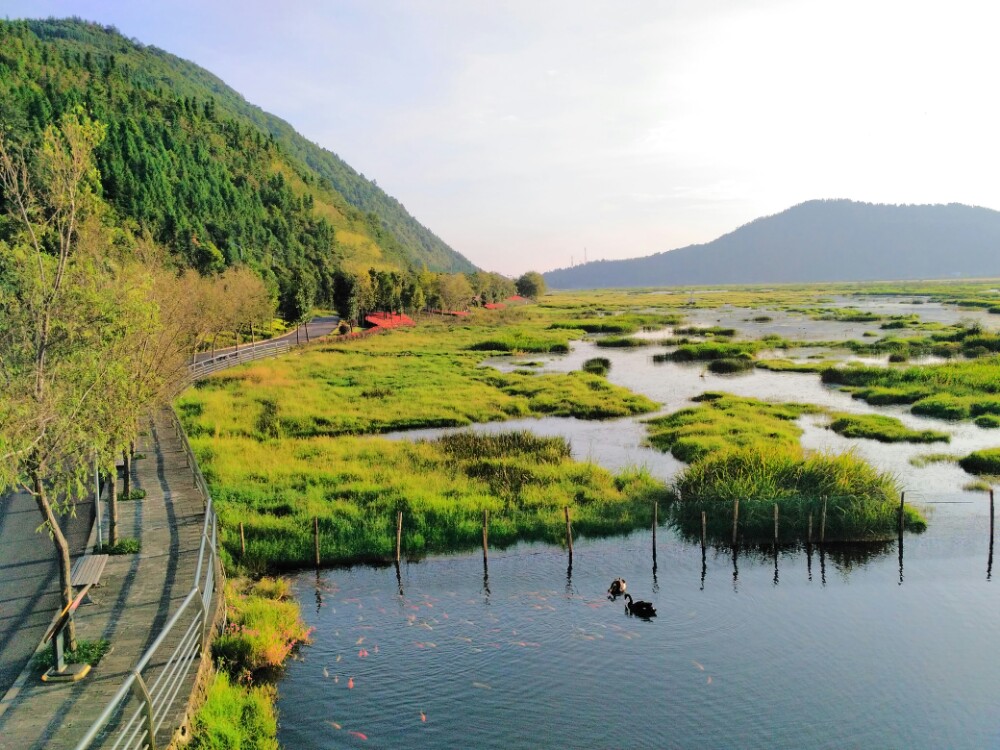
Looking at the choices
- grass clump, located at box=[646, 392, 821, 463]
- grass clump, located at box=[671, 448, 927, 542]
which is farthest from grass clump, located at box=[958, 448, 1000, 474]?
grass clump, located at box=[671, 448, 927, 542]

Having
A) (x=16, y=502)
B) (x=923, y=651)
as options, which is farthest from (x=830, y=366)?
(x=16, y=502)

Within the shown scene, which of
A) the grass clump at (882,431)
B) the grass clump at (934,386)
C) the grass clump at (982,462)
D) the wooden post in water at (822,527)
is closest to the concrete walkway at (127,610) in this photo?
the wooden post in water at (822,527)

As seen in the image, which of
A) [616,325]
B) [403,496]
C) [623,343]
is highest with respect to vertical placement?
[616,325]

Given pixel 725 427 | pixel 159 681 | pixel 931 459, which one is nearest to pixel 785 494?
pixel 725 427

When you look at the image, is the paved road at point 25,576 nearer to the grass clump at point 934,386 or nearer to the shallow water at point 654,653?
the shallow water at point 654,653

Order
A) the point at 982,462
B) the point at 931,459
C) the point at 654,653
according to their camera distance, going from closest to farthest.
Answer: the point at 654,653 < the point at 982,462 < the point at 931,459

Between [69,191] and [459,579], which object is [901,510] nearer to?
[459,579]

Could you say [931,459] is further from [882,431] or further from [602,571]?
[602,571]
